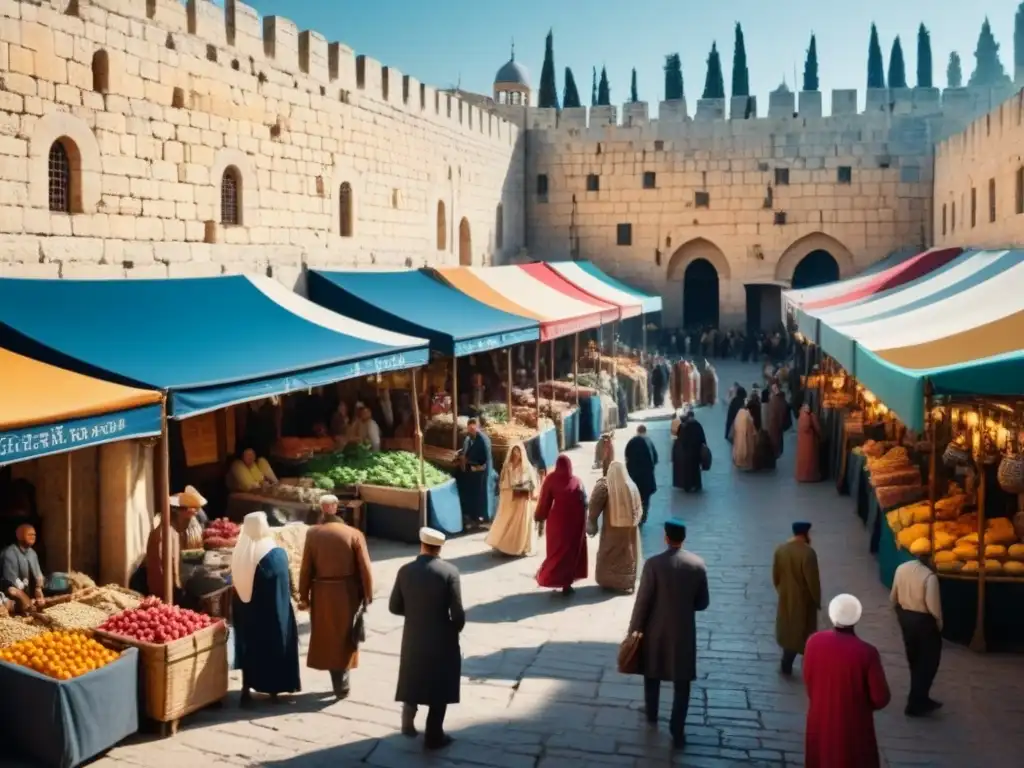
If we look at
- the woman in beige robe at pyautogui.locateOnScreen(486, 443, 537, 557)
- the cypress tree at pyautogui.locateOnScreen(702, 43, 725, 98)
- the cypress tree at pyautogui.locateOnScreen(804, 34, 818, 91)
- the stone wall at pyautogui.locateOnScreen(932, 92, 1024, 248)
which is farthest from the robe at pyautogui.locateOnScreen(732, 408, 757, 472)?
the cypress tree at pyautogui.locateOnScreen(804, 34, 818, 91)

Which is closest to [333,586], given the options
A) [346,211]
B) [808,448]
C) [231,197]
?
[231,197]

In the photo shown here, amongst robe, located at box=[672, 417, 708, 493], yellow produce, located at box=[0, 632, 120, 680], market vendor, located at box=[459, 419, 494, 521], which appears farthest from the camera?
robe, located at box=[672, 417, 708, 493]

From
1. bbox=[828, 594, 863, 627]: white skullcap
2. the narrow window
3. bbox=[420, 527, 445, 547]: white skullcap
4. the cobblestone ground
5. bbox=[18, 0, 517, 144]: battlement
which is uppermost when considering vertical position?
bbox=[18, 0, 517, 144]: battlement

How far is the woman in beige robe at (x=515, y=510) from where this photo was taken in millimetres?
10547

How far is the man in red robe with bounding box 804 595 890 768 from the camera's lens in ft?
17.0

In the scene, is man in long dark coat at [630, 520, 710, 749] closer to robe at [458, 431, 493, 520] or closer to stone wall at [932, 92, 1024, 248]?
robe at [458, 431, 493, 520]

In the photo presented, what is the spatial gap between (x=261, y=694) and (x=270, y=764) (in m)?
A: 1.10

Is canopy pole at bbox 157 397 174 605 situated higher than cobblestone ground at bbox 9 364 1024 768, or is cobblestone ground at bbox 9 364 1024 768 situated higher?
canopy pole at bbox 157 397 174 605

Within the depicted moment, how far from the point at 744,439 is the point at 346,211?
6.41 meters

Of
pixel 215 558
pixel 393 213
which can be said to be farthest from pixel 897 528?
pixel 393 213

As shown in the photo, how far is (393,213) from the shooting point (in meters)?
16.6

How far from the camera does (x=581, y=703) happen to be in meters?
6.94

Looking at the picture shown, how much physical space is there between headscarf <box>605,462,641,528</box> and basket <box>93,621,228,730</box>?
144 inches

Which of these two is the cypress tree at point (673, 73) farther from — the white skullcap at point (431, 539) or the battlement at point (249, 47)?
the white skullcap at point (431, 539)
